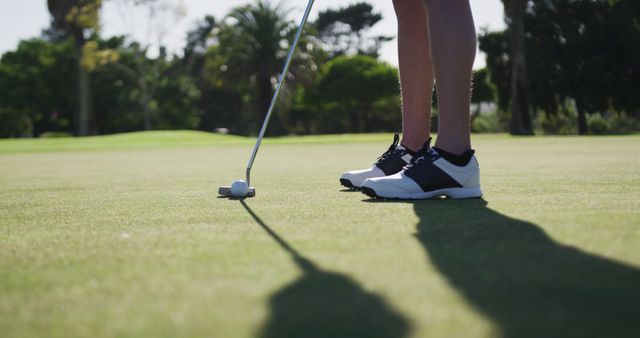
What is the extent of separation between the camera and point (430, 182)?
210cm

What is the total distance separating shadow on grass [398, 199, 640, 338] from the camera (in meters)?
0.70

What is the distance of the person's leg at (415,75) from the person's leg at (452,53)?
44cm

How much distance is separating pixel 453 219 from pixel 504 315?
2.73 feet

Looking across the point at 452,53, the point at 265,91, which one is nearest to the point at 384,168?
the point at 452,53

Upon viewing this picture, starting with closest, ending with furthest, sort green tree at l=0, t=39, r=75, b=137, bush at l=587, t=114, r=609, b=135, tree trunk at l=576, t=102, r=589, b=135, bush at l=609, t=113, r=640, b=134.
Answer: tree trunk at l=576, t=102, r=589, b=135 → bush at l=587, t=114, r=609, b=135 → bush at l=609, t=113, r=640, b=134 → green tree at l=0, t=39, r=75, b=137

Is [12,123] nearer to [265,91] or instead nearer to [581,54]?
[265,91]

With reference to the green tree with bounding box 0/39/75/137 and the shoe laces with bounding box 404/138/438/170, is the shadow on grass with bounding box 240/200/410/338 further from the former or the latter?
the green tree with bounding box 0/39/75/137

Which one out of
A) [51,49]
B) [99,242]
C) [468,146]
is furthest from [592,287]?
[51,49]

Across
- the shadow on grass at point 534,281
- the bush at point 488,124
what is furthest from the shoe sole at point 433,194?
the bush at point 488,124

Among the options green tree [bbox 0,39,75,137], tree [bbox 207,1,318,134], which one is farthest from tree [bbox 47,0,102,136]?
green tree [bbox 0,39,75,137]

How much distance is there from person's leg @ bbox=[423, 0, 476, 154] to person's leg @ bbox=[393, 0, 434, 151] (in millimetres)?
445

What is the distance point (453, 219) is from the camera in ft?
5.09

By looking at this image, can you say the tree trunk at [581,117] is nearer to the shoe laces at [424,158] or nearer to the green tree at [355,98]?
the green tree at [355,98]

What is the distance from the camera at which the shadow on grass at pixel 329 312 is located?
2.25 ft
